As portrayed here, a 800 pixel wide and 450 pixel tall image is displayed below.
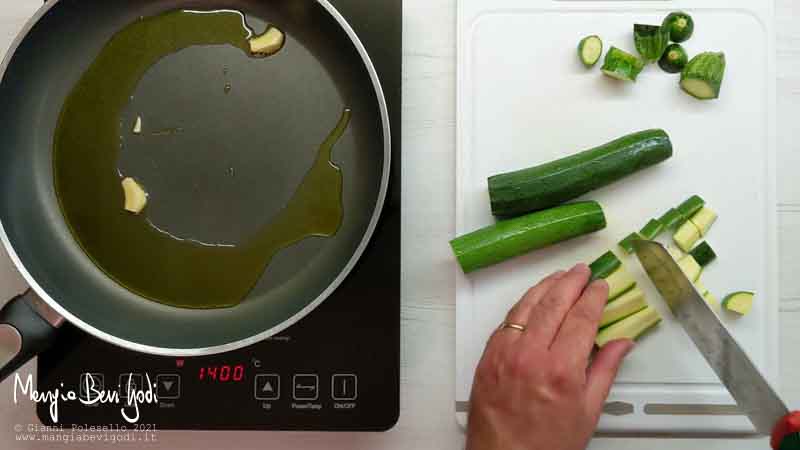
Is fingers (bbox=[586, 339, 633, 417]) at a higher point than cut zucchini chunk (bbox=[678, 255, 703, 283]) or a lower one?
lower

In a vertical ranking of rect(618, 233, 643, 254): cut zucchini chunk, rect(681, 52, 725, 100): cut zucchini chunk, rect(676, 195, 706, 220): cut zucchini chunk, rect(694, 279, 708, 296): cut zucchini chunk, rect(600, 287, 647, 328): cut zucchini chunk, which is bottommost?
rect(600, 287, 647, 328): cut zucchini chunk

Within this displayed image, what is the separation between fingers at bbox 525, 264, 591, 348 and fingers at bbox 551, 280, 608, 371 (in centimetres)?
1

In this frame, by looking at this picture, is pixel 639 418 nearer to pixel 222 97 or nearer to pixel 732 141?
pixel 732 141

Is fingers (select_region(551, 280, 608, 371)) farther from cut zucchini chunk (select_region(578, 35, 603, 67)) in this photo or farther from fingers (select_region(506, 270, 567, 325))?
cut zucchini chunk (select_region(578, 35, 603, 67))

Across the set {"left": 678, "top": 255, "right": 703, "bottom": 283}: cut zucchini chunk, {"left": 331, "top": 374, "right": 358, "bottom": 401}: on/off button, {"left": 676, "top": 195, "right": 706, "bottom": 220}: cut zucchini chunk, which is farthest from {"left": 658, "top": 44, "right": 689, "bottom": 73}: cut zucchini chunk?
{"left": 331, "top": 374, "right": 358, "bottom": 401}: on/off button

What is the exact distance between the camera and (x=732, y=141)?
4.33 ft

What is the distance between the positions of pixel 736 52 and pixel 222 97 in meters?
1.02

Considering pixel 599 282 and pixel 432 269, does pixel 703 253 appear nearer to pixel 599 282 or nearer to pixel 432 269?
pixel 599 282

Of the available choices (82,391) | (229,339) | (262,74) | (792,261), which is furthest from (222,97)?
(792,261)

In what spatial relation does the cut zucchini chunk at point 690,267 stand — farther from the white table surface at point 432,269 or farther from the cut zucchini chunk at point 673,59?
the cut zucchini chunk at point 673,59

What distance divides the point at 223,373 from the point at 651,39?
3.46 ft

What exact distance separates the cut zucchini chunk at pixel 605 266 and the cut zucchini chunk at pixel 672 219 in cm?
12

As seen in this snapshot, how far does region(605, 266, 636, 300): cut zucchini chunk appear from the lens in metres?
1.27

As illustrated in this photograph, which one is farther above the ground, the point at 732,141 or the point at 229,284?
the point at 732,141
